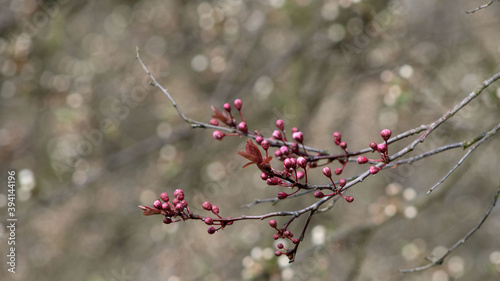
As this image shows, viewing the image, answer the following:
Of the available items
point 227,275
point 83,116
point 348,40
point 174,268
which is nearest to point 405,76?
point 348,40

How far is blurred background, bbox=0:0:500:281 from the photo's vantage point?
374 cm

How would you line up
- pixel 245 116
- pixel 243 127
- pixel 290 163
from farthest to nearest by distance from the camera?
pixel 245 116 → pixel 243 127 → pixel 290 163

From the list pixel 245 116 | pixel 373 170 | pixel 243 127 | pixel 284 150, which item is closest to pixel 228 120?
pixel 243 127

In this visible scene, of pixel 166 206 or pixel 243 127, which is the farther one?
pixel 243 127

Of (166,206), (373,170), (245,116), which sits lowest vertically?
(245,116)

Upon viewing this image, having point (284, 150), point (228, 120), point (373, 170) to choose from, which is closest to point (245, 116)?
point (228, 120)

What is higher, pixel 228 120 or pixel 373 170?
pixel 373 170

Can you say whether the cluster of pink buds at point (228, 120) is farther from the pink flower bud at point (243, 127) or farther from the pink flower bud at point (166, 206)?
the pink flower bud at point (166, 206)

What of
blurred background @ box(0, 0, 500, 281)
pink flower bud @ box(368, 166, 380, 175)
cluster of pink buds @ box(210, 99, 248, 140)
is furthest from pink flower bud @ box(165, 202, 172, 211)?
blurred background @ box(0, 0, 500, 281)

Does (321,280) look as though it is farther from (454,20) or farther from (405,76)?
(454,20)

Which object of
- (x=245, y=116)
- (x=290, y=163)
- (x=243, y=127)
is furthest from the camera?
(x=245, y=116)

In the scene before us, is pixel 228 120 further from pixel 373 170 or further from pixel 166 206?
pixel 373 170

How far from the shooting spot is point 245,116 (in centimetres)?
468

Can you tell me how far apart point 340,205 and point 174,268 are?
1925mm
